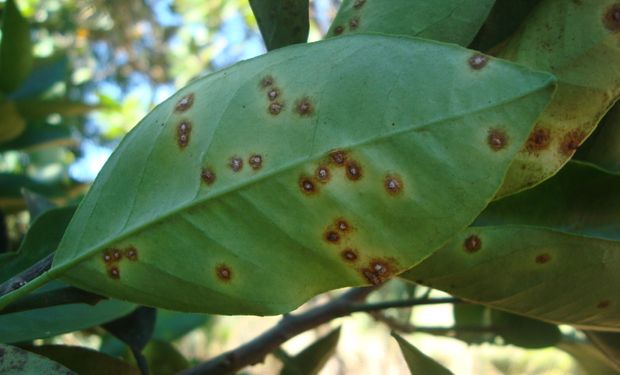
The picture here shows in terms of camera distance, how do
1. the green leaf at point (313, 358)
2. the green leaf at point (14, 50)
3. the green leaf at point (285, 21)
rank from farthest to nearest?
the green leaf at point (14, 50) → the green leaf at point (313, 358) → the green leaf at point (285, 21)

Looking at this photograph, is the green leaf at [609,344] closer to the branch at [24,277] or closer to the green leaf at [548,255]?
the green leaf at [548,255]

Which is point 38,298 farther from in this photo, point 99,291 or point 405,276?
point 405,276

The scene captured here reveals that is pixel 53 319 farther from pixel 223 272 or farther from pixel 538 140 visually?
pixel 538 140

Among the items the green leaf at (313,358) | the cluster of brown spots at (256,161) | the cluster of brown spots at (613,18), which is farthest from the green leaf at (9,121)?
the cluster of brown spots at (613,18)

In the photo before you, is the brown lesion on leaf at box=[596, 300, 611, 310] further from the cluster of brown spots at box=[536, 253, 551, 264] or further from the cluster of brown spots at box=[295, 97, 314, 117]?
the cluster of brown spots at box=[295, 97, 314, 117]

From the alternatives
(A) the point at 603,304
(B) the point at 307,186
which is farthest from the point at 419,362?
(B) the point at 307,186

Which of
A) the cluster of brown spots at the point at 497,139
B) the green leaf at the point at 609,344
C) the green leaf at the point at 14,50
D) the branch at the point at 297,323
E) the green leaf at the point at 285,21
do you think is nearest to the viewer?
the cluster of brown spots at the point at 497,139

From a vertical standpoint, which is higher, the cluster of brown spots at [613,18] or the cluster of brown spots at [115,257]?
the cluster of brown spots at [613,18]

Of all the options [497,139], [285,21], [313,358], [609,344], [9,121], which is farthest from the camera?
[9,121]
